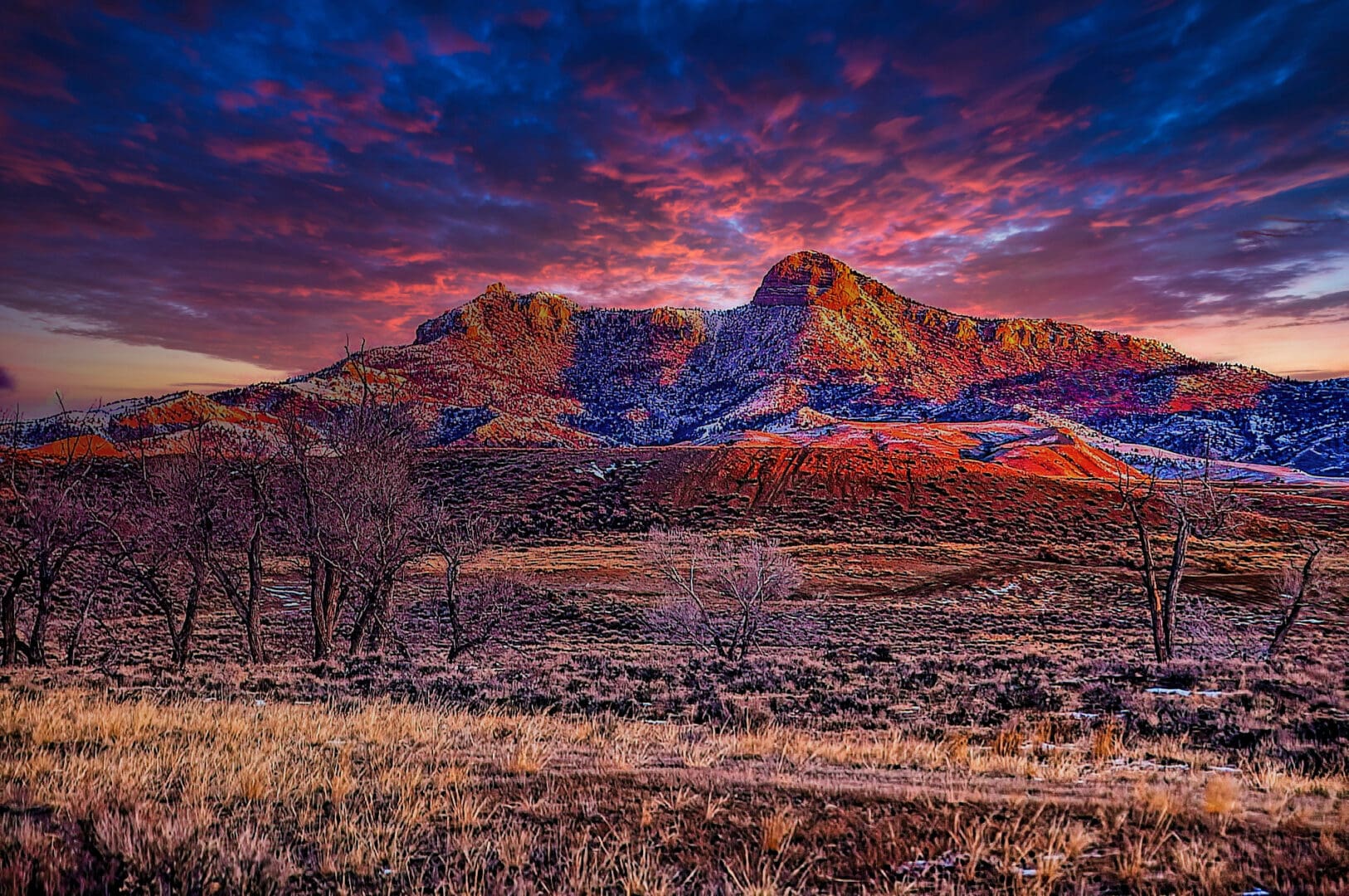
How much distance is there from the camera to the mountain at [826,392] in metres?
131

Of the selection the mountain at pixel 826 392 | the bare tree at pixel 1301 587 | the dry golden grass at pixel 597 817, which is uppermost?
the mountain at pixel 826 392

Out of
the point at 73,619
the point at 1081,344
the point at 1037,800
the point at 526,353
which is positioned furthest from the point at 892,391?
the point at 1037,800

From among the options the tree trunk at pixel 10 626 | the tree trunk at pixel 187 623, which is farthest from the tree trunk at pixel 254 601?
the tree trunk at pixel 10 626

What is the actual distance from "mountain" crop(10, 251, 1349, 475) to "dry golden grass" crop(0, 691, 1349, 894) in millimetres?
102023

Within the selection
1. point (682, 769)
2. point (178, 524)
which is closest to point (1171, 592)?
point (682, 769)

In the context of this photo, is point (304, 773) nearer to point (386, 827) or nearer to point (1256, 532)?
point (386, 827)

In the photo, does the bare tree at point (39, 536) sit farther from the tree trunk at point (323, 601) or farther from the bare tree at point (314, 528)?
the tree trunk at point (323, 601)

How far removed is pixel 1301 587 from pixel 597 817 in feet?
83.9

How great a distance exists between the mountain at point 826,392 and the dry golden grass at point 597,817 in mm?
102023

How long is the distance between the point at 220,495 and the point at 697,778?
18040 millimetres

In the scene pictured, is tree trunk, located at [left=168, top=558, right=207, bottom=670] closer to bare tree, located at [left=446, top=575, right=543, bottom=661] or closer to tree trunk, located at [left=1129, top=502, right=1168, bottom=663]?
bare tree, located at [left=446, top=575, right=543, bottom=661]

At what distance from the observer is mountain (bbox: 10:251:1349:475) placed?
430 feet

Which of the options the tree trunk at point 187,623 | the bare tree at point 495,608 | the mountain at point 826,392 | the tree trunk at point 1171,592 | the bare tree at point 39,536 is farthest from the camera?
the mountain at point 826,392

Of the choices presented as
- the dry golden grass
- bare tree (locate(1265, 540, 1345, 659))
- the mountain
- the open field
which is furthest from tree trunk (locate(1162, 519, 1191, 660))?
the mountain
